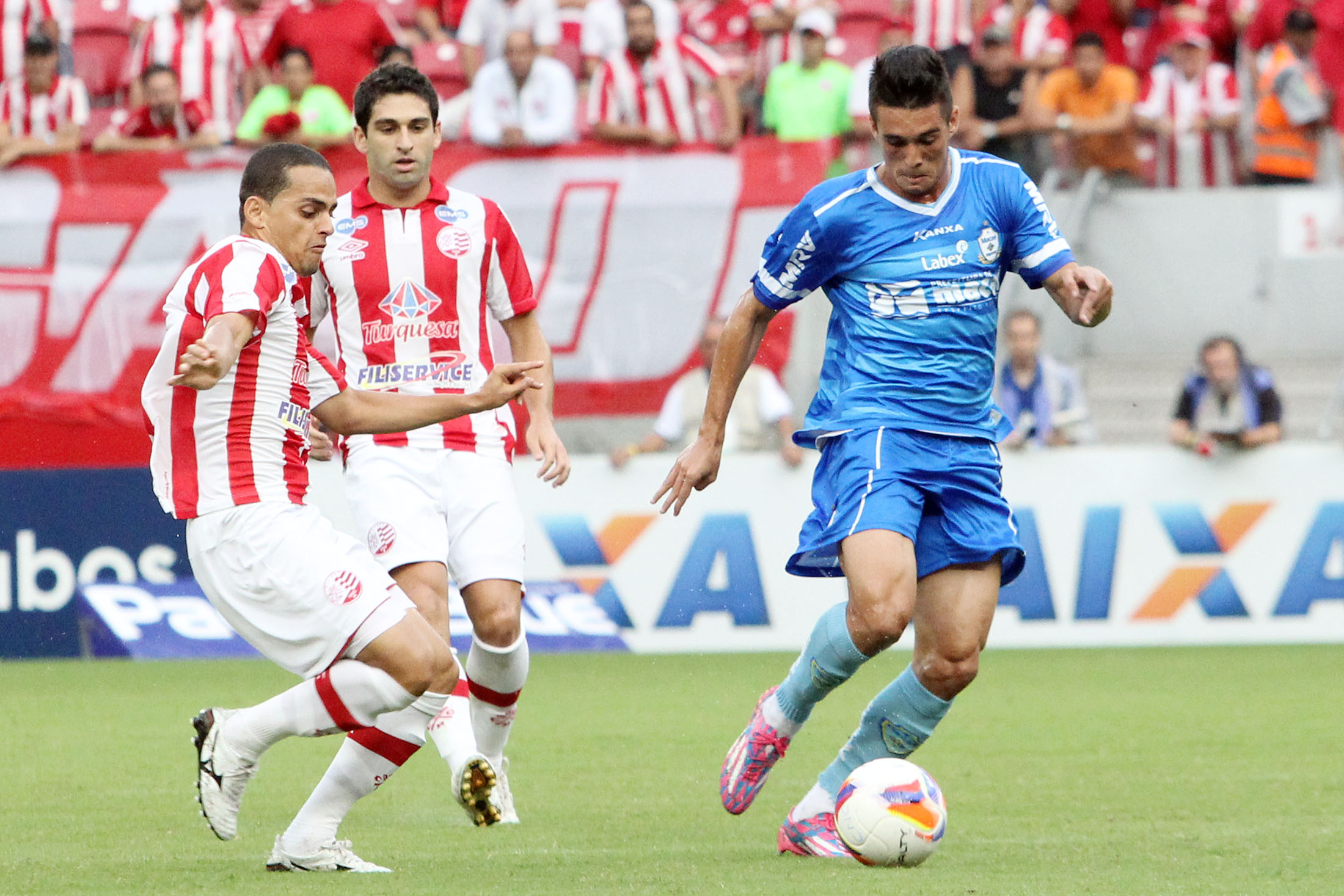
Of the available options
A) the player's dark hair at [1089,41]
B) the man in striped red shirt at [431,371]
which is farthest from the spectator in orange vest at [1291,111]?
the man in striped red shirt at [431,371]

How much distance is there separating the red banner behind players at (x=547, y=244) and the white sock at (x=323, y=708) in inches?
286

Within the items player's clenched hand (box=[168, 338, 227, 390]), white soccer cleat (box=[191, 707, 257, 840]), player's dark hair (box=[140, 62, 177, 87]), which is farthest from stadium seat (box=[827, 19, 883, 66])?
player's clenched hand (box=[168, 338, 227, 390])

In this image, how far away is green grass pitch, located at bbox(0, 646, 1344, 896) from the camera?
498 centimetres

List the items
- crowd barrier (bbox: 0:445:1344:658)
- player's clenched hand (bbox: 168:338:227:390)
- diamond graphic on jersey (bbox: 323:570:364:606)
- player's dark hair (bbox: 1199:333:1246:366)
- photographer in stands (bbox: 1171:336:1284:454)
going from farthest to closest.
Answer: player's dark hair (bbox: 1199:333:1246:366), photographer in stands (bbox: 1171:336:1284:454), crowd barrier (bbox: 0:445:1344:658), diamond graphic on jersey (bbox: 323:570:364:606), player's clenched hand (bbox: 168:338:227:390)

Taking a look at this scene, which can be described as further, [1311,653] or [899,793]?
[1311,653]

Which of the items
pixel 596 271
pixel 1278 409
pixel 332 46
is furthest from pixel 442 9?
pixel 1278 409

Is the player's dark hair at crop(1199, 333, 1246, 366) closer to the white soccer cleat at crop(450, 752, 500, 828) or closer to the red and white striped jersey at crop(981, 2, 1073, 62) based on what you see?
the red and white striped jersey at crop(981, 2, 1073, 62)

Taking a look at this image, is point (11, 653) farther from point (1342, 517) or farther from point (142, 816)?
point (1342, 517)

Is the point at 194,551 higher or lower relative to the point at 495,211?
lower

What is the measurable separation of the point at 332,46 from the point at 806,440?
841cm

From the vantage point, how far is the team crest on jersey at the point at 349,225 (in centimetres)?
634

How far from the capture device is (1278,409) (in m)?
11.7

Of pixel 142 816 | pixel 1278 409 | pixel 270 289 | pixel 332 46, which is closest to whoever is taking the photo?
pixel 270 289

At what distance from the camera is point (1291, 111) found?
43.1ft
